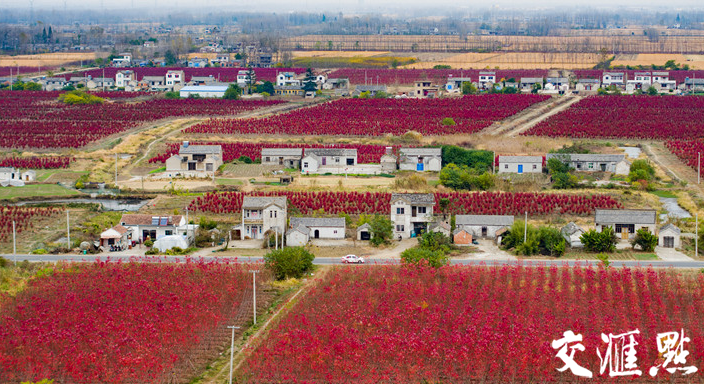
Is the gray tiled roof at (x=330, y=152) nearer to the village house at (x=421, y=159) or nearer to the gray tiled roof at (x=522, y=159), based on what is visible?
the village house at (x=421, y=159)

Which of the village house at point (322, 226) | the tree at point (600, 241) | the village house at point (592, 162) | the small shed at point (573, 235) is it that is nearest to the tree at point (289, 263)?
the village house at point (322, 226)

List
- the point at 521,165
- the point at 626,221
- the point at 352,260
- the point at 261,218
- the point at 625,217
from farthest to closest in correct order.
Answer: the point at 521,165 → the point at 261,218 → the point at 625,217 → the point at 626,221 → the point at 352,260

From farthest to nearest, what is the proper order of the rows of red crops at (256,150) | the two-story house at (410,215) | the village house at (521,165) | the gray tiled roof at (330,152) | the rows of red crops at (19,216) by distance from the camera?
the rows of red crops at (256,150)
the gray tiled roof at (330,152)
the village house at (521,165)
the rows of red crops at (19,216)
the two-story house at (410,215)

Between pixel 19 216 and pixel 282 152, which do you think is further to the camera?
pixel 282 152

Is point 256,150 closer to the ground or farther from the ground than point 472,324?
farther from the ground

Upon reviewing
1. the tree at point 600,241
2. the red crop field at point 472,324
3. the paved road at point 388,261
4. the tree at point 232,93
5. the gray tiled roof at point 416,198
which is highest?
the tree at point 232,93

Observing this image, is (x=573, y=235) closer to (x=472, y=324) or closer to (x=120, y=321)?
(x=472, y=324)

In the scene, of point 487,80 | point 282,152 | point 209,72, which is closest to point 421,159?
point 282,152
